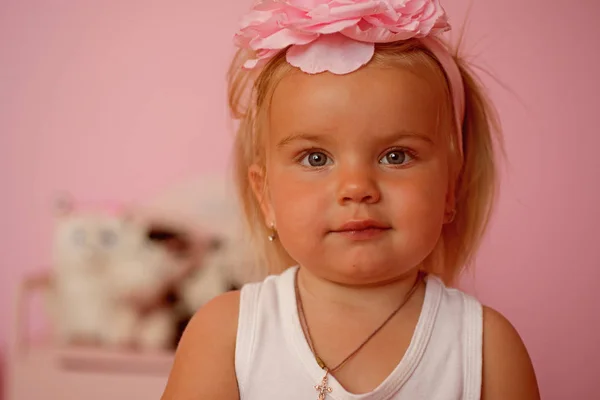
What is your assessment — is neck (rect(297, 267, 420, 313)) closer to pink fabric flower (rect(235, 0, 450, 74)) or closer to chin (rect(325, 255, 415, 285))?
chin (rect(325, 255, 415, 285))

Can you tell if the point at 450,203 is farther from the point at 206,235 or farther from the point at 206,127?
the point at 206,127

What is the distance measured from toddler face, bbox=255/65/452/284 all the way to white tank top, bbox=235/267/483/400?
0.10 metres

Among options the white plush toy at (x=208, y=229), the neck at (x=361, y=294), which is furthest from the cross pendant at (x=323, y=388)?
the white plush toy at (x=208, y=229)

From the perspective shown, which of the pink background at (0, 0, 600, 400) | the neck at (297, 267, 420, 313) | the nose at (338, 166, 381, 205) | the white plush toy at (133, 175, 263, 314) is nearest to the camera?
the nose at (338, 166, 381, 205)

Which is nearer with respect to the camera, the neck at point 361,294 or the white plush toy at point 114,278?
the neck at point 361,294

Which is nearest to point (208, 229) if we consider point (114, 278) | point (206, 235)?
point (206, 235)

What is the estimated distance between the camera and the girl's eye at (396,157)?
998mm

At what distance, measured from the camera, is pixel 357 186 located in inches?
37.3

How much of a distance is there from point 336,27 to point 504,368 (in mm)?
490

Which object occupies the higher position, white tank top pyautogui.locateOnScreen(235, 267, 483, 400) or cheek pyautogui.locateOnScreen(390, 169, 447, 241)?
cheek pyautogui.locateOnScreen(390, 169, 447, 241)

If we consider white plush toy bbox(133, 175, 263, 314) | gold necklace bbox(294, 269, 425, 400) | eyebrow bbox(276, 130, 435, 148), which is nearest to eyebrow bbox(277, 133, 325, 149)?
eyebrow bbox(276, 130, 435, 148)

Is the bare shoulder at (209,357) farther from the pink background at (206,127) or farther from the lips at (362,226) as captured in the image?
the pink background at (206,127)

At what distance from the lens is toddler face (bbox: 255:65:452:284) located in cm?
97

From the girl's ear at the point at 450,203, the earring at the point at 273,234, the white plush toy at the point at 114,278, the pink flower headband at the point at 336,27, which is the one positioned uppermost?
the pink flower headband at the point at 336,27
